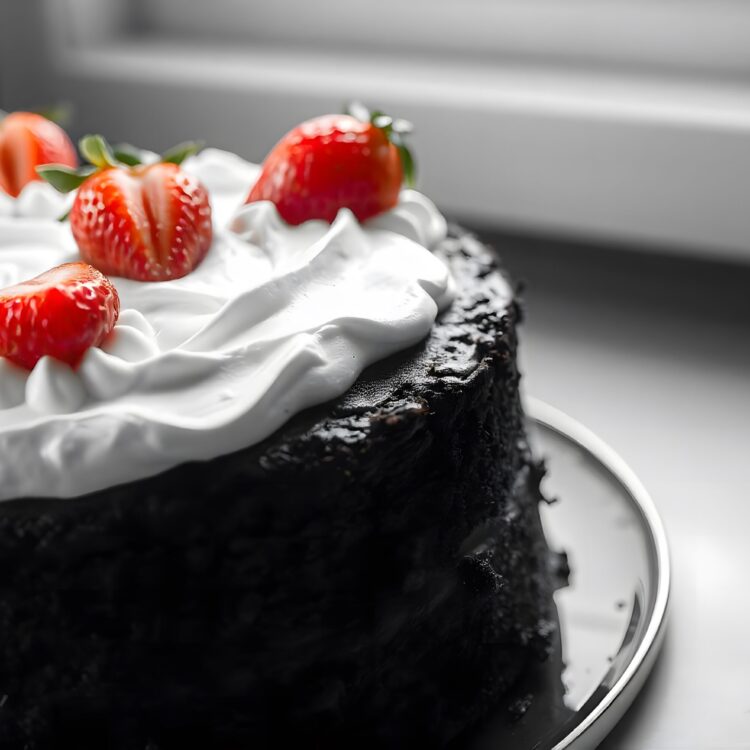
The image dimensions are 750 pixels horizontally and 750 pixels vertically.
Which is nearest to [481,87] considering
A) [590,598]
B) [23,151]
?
[23,151]

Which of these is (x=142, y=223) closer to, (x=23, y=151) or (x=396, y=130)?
(x=396, y=130)

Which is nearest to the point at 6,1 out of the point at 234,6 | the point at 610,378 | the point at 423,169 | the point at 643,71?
the point at 234,6

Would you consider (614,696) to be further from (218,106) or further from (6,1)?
(6,1)

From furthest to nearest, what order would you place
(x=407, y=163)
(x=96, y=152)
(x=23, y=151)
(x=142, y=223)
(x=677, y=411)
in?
(x=677, y=411) → (x=23, y=151) → (x=407, y=163) → (x=96, y=152) → (x=142, y=223)

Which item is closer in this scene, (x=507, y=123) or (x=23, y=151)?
(x=23, y=151)

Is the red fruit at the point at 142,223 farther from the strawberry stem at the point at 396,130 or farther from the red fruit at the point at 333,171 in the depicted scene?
the strawberry stem at the point at 396,130

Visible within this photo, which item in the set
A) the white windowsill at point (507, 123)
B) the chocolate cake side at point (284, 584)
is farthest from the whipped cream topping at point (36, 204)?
the white windowsill at point (507, 123)
